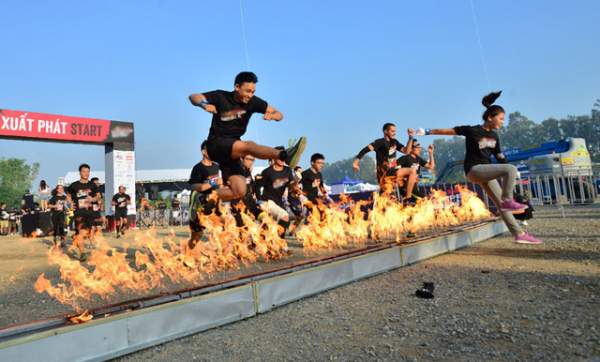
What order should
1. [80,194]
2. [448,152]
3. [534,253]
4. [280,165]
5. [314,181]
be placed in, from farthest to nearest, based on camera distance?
[448,152] < [314,181] < [80,194] < [280,165] < [534,253]

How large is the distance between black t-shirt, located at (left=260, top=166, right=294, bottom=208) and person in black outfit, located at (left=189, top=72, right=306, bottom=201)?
2.73m

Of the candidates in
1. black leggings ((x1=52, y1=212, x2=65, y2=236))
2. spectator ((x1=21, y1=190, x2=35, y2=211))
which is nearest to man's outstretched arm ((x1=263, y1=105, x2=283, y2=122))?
black leggings ((x1=52, y1=212, x2=65, y2=236))

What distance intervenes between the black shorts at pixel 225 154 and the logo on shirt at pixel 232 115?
0.27m

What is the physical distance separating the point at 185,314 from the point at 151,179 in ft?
124

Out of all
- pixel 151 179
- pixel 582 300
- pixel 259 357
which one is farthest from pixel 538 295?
pixel 151 179

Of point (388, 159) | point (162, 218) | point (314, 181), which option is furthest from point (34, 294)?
point (162, 218)

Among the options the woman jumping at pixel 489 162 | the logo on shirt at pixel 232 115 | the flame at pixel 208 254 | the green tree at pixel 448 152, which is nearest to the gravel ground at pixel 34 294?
the flame at pixel 208 254

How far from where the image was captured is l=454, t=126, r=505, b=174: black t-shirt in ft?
20.9

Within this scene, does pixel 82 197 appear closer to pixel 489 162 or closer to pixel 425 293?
pixel 425 293

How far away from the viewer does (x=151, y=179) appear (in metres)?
37.9

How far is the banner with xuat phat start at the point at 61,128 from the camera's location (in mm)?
18172

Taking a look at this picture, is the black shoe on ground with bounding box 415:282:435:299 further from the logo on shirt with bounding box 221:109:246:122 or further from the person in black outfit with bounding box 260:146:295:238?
the person in black outfit with bounding box 260:146:295:238

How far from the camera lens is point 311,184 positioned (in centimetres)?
958

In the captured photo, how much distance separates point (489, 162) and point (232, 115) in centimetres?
433
